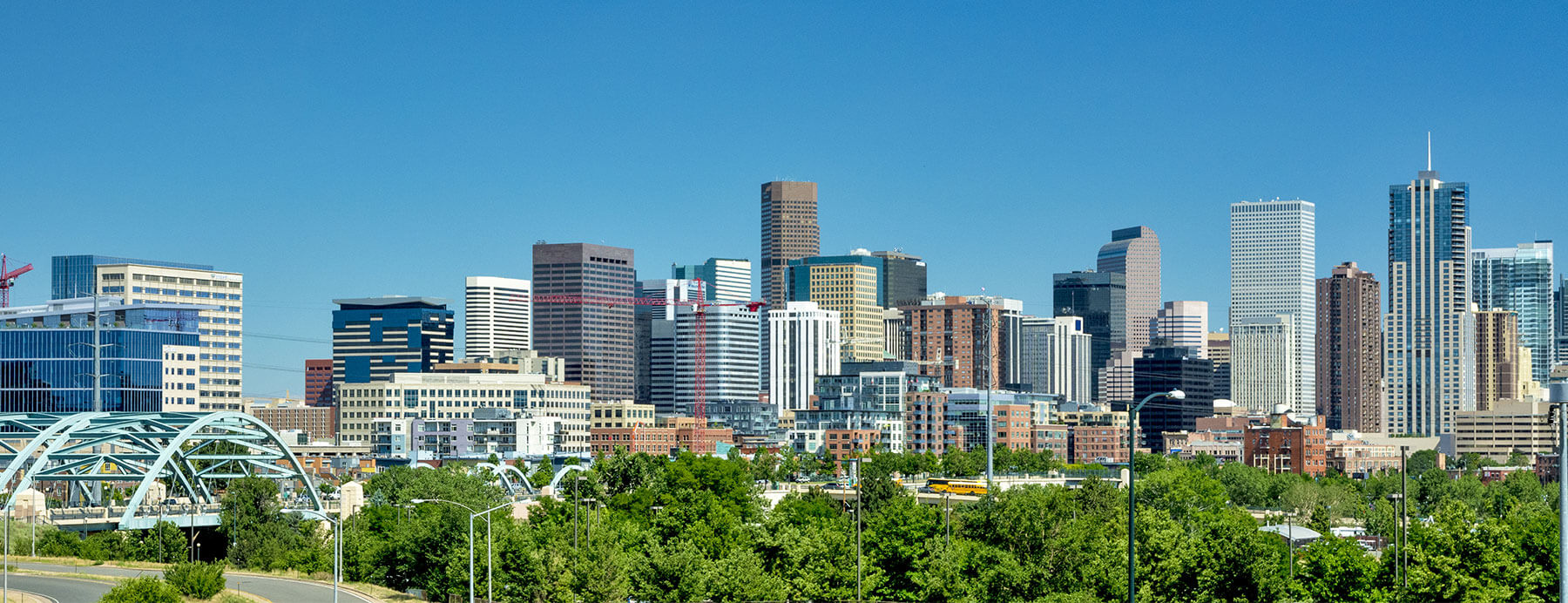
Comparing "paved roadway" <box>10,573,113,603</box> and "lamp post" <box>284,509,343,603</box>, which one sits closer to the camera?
"lamp post" <box>284,509,343,603</box>

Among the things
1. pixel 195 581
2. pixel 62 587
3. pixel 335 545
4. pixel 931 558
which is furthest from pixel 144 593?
pixel 931 558

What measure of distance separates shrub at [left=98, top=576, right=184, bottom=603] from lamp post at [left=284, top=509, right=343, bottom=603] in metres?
7.79

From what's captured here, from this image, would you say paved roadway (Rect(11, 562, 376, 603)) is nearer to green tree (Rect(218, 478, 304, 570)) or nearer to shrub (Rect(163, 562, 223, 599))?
shrub (Rect(163, 562, 223, 599))

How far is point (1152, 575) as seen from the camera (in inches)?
3915

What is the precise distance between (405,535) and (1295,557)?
56.9 meters

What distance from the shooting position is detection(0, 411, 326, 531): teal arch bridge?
150750mm

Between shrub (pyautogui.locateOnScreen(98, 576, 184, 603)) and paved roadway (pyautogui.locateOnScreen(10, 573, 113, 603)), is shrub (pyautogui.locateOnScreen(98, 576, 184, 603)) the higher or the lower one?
the higher one

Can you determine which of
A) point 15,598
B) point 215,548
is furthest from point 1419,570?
point 215,548

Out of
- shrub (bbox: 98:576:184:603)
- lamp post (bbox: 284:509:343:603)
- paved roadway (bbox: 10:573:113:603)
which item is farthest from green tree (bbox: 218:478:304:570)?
shrub (bbox: 98:576:184:603)

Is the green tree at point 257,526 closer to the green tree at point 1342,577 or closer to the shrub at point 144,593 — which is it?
the shrub at point 144,593

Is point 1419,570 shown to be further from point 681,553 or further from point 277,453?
point 277,453

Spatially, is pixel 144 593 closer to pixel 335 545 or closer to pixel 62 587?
pixel 335 545

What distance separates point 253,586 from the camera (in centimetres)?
11162

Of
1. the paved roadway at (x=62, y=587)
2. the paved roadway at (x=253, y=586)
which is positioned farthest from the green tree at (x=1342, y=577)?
the paved roadway at (x=62, y=587)
